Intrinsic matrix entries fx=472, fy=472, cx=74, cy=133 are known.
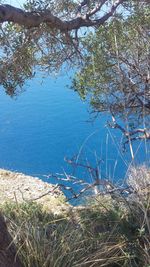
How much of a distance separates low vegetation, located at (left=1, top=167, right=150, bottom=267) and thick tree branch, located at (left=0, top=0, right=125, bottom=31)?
1551mm

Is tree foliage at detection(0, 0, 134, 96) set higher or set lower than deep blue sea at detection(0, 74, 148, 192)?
higher

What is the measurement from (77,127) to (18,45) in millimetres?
4403

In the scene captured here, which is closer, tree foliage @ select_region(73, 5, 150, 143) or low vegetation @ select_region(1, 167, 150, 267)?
low vegetation @ select_region(1, 167, 150, 267)

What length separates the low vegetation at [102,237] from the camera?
3087mm

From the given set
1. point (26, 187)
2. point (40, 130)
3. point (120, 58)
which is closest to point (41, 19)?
point (120, 58)

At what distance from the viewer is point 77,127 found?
8.99 meters

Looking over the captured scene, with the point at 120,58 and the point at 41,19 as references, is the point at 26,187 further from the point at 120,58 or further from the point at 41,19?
A: the point at 41,19

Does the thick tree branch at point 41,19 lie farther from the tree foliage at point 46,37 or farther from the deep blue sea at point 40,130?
the deep blue sea at point 40,130

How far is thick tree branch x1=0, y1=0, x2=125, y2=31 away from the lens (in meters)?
3.69

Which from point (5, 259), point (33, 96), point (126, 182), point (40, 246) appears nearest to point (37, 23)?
point (126, 182)

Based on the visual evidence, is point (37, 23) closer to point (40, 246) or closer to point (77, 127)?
point (40, 246)

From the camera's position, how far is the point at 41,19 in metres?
4.05

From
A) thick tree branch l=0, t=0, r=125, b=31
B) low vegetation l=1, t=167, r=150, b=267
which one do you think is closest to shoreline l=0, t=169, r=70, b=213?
thick tree branch l=0, t=0, r=125, b=31

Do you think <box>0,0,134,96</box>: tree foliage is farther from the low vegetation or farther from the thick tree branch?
the low vegetation
